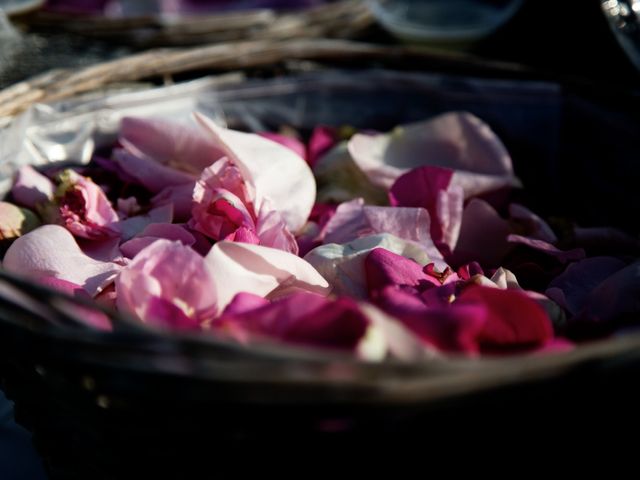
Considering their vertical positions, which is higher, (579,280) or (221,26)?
(221,26)

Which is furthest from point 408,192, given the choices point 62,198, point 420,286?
point 62,198

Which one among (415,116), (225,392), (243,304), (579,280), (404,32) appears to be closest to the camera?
(225,392)

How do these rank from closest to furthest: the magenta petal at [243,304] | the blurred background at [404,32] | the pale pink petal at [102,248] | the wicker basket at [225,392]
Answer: the wicker basket at [225,392], the magenta petal at [243,304], the pale pink petal at [102,248], the blurred background at [404,32]

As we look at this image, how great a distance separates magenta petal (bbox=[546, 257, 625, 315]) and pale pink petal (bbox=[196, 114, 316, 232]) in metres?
0.19

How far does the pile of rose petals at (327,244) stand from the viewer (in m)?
0.35

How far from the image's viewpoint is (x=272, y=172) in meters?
0.54

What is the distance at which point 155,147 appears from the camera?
61cm

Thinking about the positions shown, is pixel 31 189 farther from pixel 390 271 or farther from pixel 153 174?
pixel 390 271

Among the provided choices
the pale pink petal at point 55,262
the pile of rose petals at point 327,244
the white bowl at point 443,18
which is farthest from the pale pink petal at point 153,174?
the white bowl at point 443,18

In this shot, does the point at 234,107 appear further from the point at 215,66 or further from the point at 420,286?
the point at 420,286

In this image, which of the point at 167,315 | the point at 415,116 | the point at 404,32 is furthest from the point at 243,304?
the point at 404,32

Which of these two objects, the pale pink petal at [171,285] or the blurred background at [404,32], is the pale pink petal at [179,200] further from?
the blurred background at [404,32]

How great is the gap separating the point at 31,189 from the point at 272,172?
0.18 metres

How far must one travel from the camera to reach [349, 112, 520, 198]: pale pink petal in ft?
2.02
